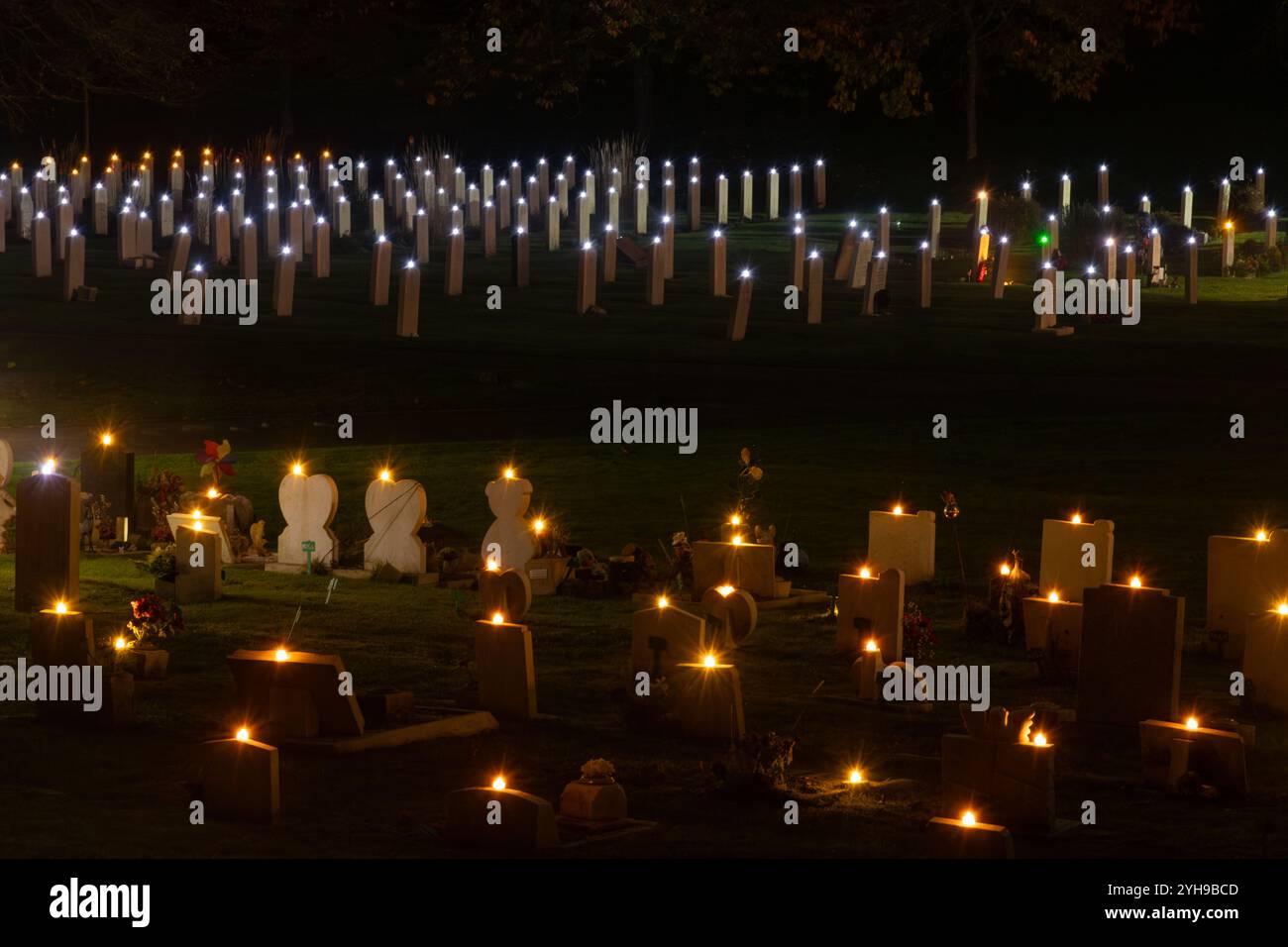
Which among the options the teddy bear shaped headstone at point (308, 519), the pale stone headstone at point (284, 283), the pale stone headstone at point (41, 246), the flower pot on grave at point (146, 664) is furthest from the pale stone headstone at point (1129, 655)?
the pale stone headstone at point (41, 246)

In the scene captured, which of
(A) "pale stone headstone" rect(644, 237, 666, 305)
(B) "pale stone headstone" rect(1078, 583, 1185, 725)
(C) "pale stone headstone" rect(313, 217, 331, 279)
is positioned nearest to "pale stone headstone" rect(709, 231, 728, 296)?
(A) "pale stone headstone" rect(644, 237, 666, 305)

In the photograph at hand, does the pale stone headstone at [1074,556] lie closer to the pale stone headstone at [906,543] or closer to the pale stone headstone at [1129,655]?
Result: the pale stone headstone at [906,543]

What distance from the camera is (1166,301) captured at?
32.3 metres

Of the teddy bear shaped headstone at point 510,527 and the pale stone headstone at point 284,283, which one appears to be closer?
the teddy bear shaped headstone at point 510,527

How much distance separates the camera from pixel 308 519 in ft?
55.7

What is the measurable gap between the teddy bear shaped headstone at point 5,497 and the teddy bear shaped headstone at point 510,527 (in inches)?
165

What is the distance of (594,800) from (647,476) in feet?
35.5

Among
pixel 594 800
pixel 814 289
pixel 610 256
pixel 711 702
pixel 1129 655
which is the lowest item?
pixel 594 800

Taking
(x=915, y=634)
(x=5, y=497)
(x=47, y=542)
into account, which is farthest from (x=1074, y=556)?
(x=5, y=497)

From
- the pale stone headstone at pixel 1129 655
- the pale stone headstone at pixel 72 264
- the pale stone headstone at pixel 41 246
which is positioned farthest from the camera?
the pale stone headstone at pixel 41 246

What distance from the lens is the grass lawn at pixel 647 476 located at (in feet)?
33.2

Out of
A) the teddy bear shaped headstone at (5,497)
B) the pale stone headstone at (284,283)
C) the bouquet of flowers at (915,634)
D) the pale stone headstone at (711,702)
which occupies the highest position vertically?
the pale stone headstone at (284,283)

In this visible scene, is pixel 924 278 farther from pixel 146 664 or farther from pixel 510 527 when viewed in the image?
pixel 146 664
